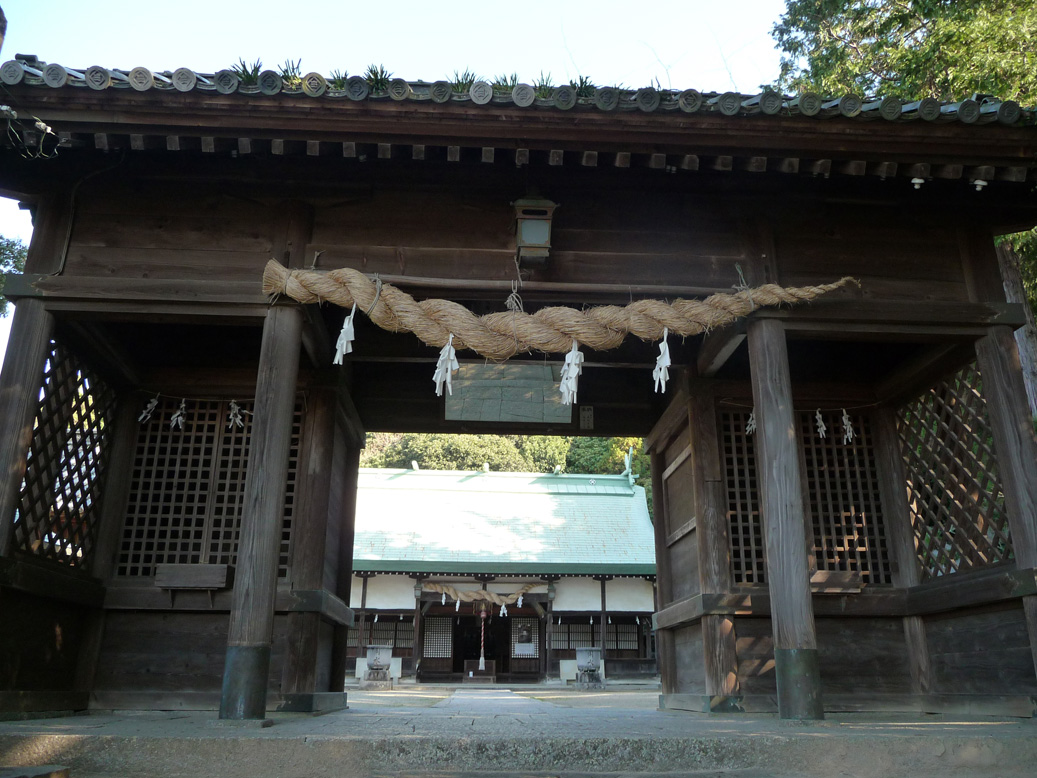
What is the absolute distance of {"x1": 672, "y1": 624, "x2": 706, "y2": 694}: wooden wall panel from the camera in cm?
652

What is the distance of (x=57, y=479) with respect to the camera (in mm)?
5684

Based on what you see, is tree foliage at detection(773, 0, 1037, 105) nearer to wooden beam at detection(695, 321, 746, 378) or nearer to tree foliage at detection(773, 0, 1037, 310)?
tree foliage at detection(773, 0, 1037, 310)

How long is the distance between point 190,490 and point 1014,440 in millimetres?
6288

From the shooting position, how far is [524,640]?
20812 mm

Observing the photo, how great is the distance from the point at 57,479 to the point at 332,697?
2.74 m

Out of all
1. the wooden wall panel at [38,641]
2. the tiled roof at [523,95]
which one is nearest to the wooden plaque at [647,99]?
the tiled roof at [523,95]

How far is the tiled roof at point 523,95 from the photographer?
4.56 m

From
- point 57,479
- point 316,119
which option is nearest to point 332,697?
point 57,479

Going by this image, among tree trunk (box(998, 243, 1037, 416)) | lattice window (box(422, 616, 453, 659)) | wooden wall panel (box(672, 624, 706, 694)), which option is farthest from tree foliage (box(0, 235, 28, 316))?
lattice window (box(422, 616, 453, 659))

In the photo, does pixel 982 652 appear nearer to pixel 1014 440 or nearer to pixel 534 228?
pixel 1014 440

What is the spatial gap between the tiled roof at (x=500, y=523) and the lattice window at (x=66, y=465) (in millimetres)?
12677

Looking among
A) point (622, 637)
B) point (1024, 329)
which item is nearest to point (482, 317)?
point (1024, 329)

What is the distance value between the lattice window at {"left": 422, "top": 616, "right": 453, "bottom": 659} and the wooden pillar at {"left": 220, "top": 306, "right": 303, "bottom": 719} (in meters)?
17.1

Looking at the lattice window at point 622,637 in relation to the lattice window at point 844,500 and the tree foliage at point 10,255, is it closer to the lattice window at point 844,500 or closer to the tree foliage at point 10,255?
the lattice window at point 844,500
